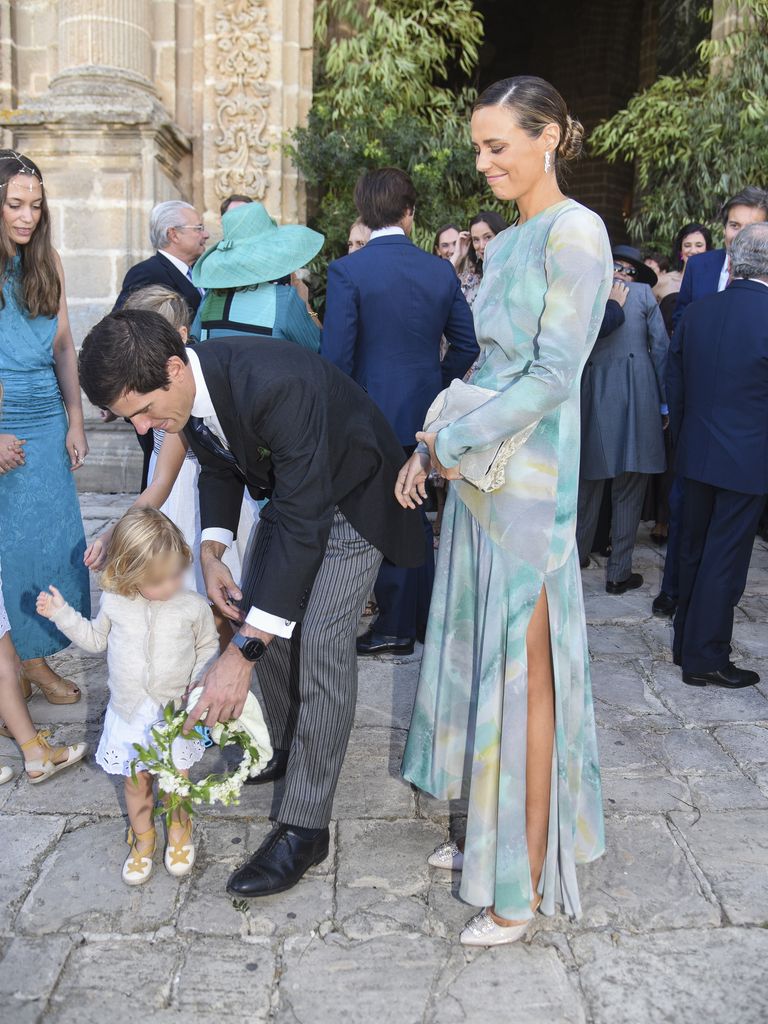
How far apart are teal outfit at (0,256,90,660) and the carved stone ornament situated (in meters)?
Answer: 4.80

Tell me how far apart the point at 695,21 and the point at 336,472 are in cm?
932

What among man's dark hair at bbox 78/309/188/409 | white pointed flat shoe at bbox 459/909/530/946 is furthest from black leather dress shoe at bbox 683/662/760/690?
man's dark hair at bbox 78/309/188/409

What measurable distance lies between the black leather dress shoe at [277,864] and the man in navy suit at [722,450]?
7.12ft

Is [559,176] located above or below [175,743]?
above

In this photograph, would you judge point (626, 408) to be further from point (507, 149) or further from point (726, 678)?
point (507, 149)

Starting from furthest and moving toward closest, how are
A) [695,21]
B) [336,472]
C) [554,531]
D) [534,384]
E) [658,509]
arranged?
[695,21], [658,509], [336,472], [554,531], [534,384]

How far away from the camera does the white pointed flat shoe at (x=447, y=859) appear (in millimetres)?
2826

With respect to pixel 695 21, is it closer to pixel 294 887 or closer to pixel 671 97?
pixel 671 97

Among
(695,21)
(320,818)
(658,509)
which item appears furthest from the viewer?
(695,21)

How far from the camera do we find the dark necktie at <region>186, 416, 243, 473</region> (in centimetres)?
260

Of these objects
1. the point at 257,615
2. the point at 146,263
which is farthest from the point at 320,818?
the point at 146,263

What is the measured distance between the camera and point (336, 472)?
258cm

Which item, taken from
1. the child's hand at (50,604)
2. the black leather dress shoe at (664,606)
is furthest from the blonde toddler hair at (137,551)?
the black leather dress shoe at (664,606)

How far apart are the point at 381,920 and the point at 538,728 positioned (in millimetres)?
669
